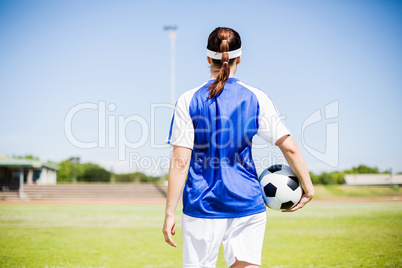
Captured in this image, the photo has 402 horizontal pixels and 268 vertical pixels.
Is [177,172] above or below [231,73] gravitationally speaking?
below

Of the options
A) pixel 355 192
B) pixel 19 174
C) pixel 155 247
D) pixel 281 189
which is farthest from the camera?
pixel 19 174

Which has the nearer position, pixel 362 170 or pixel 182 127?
pixel 182 127

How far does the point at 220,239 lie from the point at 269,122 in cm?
74

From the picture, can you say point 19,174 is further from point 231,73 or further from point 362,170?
point 362,170

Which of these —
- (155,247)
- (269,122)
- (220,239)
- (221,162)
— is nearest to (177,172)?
(221,162)

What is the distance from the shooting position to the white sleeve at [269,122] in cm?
204

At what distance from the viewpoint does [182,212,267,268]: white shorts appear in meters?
1.92

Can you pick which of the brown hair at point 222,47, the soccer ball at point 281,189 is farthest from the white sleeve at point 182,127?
the soccer ball at point 281,189

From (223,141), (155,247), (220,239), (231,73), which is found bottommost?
(155,247)

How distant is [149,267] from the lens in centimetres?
512

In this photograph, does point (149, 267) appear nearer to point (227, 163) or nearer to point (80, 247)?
point (80, 247)

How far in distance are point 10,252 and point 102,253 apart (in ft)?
5.65

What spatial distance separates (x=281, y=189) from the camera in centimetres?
226

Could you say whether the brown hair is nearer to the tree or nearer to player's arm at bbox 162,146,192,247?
player's arm at bbox 162,146,192,247
